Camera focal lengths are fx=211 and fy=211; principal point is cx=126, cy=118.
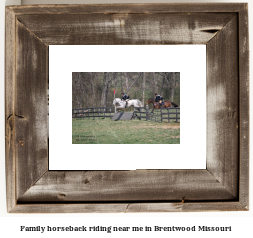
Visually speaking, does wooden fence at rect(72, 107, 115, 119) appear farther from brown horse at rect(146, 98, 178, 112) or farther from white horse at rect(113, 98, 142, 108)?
brown horse at rect(146, 98, 178, 112)

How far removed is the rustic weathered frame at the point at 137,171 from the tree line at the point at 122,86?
103 millimetres

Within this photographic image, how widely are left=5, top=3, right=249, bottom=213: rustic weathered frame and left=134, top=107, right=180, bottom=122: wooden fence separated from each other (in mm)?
112

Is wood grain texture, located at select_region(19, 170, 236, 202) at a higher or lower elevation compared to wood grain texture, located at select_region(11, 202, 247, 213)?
higher

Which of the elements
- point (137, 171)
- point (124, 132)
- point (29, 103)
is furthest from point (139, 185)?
point (29, 103)

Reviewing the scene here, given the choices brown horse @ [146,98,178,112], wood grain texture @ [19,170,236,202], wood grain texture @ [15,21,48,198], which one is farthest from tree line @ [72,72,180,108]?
wood grain texture @ [19,170,236,202]

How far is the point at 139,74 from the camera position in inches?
27.7

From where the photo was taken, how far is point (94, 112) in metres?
0.70

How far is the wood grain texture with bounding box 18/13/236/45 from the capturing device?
26.9 inches

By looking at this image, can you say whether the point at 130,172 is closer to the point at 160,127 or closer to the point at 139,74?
the point at 160,127

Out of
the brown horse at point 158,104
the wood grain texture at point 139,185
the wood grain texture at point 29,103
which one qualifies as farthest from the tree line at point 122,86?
the wood grain texture at point 139,185

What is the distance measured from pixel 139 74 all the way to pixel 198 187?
0.42 m
